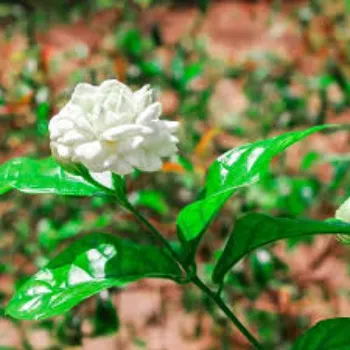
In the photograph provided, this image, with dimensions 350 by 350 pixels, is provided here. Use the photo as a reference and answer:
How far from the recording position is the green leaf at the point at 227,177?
950 mm

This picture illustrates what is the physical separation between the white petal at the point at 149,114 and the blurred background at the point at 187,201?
2.34 feet

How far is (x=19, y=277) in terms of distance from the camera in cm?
215

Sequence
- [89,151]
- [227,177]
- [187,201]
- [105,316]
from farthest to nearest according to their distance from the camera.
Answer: [187,201] → [105,316] → [227,177] → [89,151]

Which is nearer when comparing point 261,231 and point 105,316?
point 261,231

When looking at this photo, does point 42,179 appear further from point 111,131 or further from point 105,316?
point 105,316

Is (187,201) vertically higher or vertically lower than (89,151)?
lower

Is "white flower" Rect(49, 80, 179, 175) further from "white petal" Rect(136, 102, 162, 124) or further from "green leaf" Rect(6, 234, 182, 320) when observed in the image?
"green leaf" Rect(6, 234, 182, 320)

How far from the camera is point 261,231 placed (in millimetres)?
989

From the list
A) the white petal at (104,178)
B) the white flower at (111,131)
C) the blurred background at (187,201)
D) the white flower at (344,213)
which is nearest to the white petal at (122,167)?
the white flower at (111,131)

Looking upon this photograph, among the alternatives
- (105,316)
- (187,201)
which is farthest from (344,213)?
(187,201)

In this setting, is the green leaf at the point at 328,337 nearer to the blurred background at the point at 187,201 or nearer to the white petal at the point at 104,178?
the white petal at the point at 104,178

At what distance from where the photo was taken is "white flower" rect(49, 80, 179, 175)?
2.99 ft

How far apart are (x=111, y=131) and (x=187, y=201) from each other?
127 centimetres

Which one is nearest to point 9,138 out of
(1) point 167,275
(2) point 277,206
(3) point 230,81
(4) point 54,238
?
(4) point 54,238
